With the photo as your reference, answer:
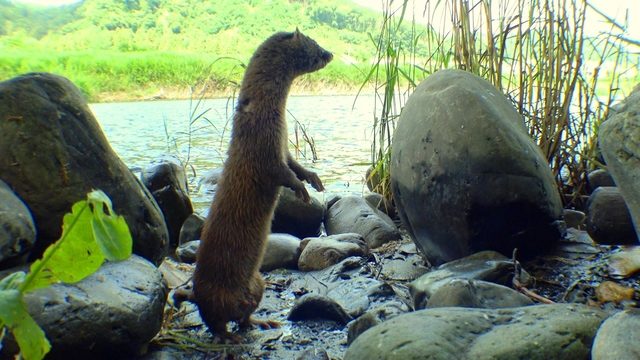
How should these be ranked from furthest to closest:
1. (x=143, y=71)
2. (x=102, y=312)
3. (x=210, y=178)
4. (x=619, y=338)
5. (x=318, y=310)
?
(x=143, y=71) → (x=210, y=178) → (x=318, y=310) → (x=102, y=312) → (x=619, y=338)

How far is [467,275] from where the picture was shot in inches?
144

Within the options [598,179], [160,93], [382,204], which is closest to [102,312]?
[382,204]

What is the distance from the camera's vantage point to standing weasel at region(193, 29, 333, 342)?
3592mm

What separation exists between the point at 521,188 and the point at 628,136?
1248 millimetres

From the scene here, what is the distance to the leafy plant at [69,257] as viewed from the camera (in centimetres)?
141

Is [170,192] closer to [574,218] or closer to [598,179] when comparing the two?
[574,218]

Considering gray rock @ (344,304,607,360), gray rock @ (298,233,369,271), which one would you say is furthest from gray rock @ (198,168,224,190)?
gray rock @ (344,304,607,360)

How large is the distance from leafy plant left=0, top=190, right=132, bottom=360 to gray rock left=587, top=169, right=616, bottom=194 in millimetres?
4769

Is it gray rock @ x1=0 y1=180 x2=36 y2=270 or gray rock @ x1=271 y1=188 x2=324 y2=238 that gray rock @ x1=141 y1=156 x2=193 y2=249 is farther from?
gray rock @ x1=0 y1=180 x2=36 y2=270

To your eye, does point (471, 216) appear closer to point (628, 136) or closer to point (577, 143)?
point (628, 136)

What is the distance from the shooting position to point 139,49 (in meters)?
12.4

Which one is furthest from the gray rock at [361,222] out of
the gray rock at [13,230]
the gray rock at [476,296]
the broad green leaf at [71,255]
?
the broad green leaf at [71,255]

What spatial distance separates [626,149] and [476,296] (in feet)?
3.22

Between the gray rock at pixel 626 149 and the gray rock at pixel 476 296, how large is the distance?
68cm
